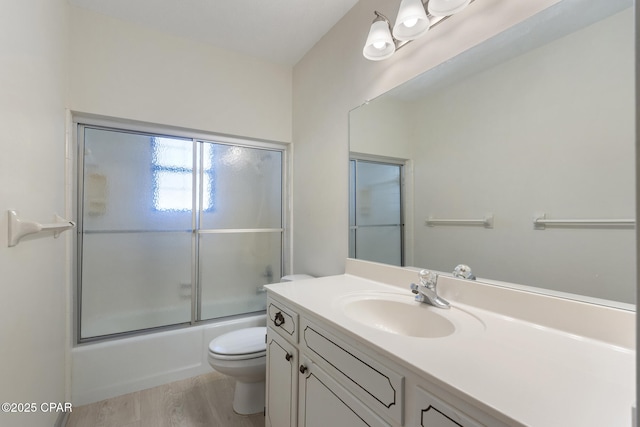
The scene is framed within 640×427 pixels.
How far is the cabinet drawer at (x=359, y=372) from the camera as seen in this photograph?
29.3 inches

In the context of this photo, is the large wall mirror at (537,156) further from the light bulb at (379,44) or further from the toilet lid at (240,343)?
the toilet lid at (240,343)

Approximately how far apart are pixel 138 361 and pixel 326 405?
1656mm

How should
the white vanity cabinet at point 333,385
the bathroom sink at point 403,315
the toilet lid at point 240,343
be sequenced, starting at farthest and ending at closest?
1. the toilet lid at point 240,343
2. the bathroom sink at point 403,315
3. the white vanity cabinet at point 333,385

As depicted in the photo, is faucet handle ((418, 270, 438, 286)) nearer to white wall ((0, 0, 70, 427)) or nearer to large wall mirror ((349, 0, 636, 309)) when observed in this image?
large wall mirror ((349, 0, 636, 309))

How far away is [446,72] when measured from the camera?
129 centimetres

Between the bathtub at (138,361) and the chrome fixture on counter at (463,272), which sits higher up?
the chrome fixture on counter at (463,272)

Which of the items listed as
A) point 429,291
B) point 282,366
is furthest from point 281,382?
point 429,291

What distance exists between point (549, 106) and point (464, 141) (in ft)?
1.05

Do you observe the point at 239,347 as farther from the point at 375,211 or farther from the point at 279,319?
the point at 375,211

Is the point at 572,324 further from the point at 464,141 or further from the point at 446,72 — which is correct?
the point at 446,72

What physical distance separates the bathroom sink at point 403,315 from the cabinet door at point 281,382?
323 millimetres

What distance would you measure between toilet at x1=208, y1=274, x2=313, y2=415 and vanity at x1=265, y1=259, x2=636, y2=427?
0.25 meters

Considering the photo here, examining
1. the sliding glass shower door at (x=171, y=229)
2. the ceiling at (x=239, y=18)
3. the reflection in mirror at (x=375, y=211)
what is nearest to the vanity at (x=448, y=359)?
the reflection in mirror at (x=375, y=211)

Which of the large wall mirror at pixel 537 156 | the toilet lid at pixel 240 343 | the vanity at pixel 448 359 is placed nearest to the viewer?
the vanity at pixel 448 359
